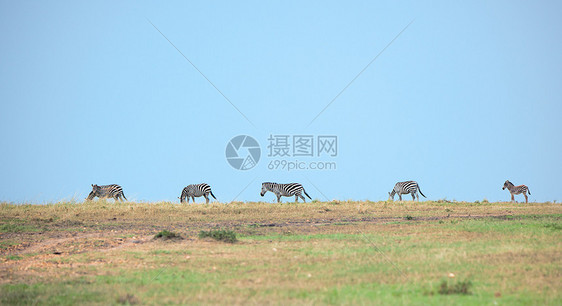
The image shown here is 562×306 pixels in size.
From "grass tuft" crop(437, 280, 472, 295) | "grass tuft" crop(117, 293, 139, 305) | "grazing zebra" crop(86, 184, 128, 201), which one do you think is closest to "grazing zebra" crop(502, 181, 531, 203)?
"grazing zebra" crop(86, 184, 128, 201)

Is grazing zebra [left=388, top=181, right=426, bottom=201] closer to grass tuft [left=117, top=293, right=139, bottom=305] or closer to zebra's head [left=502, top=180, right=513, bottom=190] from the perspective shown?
zebra's head [left=502, top=180, right=513, bottom=190]

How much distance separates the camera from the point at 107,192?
127 feet

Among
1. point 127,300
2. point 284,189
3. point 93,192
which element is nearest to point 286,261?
point 127,300

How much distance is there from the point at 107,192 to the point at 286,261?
93.2 feet

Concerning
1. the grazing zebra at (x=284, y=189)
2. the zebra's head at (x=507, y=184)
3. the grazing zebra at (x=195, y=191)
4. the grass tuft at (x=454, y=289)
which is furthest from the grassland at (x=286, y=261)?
the zebra's head at (x=507, y=184)

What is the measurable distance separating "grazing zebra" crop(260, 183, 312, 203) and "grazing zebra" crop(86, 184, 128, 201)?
10253mm

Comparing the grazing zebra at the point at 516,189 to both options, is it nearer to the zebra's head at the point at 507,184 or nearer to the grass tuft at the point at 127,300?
the zebra's head at the point at 507,184

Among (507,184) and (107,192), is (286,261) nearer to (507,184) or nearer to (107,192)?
(107,192)

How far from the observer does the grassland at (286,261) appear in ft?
32.2

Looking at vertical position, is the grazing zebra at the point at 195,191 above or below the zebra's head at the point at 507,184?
below

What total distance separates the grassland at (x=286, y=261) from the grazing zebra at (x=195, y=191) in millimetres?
14567

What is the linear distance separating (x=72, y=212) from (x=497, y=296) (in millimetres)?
20976

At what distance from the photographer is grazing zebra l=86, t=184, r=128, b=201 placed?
3856cm

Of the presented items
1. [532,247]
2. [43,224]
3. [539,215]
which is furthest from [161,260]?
[539,215]
